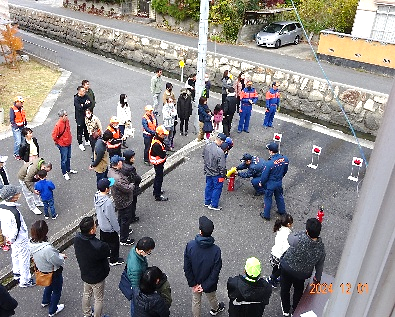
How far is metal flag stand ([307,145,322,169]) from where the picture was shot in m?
10.5

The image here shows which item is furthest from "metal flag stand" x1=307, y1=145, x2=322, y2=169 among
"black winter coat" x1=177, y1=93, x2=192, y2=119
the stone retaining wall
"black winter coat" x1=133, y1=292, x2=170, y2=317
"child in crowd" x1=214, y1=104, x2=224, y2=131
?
"black winter coat" x1=133, y1=292, x2=170, y2=317

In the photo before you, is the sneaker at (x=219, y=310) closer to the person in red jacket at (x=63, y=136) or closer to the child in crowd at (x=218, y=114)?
the person in red jacket at (x=63, y=136)

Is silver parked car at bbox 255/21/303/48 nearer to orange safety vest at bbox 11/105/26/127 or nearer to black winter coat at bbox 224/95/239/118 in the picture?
black winter coat at bbox 224/95/239/118

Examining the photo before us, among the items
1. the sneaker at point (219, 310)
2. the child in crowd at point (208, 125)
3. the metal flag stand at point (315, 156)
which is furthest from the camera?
the child in crowd at point (208, 125)

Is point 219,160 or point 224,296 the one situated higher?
point 219,160

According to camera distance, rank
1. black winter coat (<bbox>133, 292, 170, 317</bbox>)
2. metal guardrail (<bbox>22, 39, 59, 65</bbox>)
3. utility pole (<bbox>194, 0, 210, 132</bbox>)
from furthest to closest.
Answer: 1. metal guardrail (<bbox>22, 39, 59, 65</bbox>)
2. utility pole (<bbox>194, 0, 210, 132</bbox>)
3. black winter coat (<bbox>133, 292, 170, 317</bbox>)

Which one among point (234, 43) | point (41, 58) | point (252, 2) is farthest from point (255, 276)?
point (252, 2)

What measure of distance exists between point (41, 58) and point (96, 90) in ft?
19.1

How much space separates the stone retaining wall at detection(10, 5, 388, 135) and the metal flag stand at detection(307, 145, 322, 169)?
148cm

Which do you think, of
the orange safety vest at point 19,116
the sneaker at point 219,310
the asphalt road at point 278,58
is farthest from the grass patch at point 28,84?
the sneaker at point 219,310

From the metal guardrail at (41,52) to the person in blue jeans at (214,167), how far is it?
1428 cm

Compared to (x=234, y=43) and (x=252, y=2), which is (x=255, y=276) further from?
(x=252, y=2)

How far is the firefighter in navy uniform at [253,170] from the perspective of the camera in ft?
29.0

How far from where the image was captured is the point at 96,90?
15.9m
